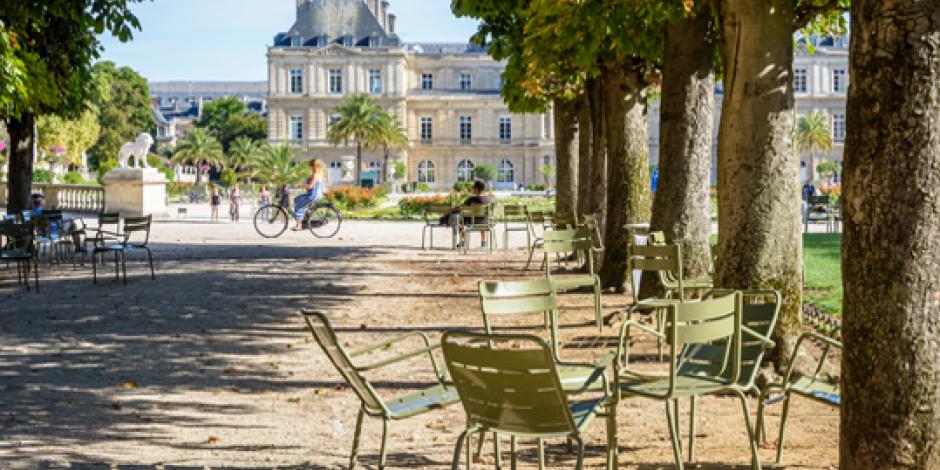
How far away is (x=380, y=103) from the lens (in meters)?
85.9

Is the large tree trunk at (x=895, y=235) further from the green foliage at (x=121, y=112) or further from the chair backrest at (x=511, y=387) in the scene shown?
the green foliage at (x=121, y=112)

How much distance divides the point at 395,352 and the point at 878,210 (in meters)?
5.33

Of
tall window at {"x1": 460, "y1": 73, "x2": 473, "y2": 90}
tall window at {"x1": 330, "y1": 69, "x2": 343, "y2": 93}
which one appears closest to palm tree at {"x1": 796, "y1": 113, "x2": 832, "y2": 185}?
tall window at {"x1": 460, "y1": 73, "x2": 473, "y2": 90}

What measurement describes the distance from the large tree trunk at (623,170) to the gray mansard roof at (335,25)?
7415 centimetres

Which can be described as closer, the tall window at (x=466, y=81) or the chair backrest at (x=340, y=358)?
the chair backrest at (x=340, y=358)

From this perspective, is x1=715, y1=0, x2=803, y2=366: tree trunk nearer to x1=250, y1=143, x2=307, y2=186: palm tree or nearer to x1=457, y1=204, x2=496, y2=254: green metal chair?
x1=457, y1=204, x2=496, y2=254: green metal chair

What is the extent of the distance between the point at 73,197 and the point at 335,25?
53.5 metres

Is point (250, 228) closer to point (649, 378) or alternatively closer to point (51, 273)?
point (51, 273)

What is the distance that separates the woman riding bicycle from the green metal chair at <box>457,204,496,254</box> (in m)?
3.42

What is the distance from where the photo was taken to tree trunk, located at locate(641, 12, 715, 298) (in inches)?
402

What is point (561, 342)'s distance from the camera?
356 inches

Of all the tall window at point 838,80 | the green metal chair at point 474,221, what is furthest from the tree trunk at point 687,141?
the tall window at point 838,80

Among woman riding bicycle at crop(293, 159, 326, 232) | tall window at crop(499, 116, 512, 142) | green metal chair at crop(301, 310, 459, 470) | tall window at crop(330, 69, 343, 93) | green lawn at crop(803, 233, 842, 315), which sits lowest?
green lawn at crop(803, 233, 842, 315)

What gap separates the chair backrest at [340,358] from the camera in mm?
4324
